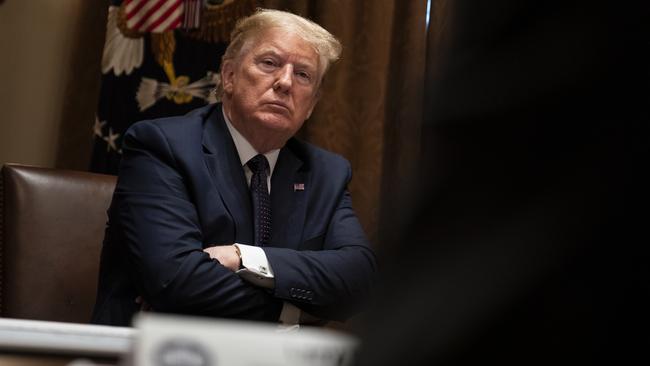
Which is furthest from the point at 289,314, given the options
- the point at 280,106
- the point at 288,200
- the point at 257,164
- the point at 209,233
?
the point at 280,106

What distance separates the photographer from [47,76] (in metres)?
3.33

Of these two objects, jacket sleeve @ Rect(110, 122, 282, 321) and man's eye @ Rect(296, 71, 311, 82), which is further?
man's eye @ Rect(296, 71, 311, 82)

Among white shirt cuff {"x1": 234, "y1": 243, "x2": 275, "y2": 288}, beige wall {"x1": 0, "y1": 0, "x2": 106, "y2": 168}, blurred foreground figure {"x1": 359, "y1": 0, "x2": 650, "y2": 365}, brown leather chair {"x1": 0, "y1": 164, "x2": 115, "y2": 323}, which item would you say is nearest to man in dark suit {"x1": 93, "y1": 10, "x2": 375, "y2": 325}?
white shirt cuff {"x1": 234, "y1": 243, "x2": 275, "y2": 288}

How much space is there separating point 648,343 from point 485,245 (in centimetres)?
9

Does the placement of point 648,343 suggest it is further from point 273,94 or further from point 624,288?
point 273,94

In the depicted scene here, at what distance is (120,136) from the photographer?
10.4ft

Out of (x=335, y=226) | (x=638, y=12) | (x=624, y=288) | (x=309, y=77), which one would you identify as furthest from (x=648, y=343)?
(x=309, y=77)

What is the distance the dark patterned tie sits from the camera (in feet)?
7.74

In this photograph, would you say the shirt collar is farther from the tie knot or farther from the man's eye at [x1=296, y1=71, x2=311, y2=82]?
the man's eye at [x1=296, y1=71, x2=311, y2=82]

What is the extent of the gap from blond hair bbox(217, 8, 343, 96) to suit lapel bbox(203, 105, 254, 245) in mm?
339

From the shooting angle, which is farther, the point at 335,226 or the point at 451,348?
the point at 335,226

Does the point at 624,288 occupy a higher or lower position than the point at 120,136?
higher

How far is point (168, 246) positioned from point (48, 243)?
0.54 meters

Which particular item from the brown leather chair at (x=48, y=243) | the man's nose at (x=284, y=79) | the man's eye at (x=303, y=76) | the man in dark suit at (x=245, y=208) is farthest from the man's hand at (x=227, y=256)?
the man's eye at (x=303, y=76)
